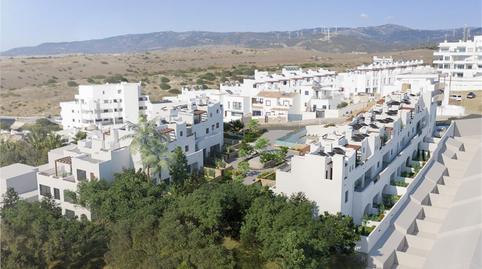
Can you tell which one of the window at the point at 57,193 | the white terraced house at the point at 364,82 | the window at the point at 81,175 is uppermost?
the white terraced house at the point at 364,82

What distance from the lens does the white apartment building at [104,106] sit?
58.7 meters

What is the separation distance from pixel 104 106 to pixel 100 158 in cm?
3094

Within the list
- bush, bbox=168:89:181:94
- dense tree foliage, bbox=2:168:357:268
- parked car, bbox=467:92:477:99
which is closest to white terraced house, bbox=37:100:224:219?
dense tree foliage, bbox=2:168:357:268

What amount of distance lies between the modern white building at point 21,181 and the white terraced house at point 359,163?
16707mm

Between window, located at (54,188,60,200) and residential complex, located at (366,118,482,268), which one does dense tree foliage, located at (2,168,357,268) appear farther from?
window, located at (54,188,60,200)

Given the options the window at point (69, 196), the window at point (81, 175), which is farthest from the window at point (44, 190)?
the window at point (81, 175)

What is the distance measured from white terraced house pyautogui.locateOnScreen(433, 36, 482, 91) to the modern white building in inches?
2409

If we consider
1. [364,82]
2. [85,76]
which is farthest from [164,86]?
[364,82]

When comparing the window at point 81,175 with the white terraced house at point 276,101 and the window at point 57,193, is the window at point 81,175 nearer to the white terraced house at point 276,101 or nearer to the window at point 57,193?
the window at point 57,193

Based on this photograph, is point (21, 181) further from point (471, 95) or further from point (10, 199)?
point (471, 95)

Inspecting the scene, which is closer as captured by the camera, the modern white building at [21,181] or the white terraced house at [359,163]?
the white terraced house at [359,163]

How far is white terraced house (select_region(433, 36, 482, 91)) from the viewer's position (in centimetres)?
7162

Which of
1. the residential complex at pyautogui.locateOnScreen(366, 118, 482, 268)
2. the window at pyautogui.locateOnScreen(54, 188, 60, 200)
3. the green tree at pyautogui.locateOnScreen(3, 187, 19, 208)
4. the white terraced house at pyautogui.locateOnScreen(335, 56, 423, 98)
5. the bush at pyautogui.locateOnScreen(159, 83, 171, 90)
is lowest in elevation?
the residential complex at pyautogui.locateOnScreen(366, 118, 482, 268)

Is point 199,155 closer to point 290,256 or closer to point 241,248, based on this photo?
point 241,248
